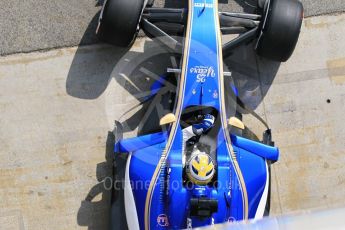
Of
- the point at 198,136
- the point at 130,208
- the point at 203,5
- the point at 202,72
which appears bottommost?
the point at 130,208

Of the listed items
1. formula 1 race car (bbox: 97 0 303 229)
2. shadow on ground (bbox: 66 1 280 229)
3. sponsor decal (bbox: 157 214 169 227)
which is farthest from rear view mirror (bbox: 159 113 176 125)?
sponsor decal (bbox: 157 214 169 227)

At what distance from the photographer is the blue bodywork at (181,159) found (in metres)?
3.87

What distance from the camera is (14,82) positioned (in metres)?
4.64

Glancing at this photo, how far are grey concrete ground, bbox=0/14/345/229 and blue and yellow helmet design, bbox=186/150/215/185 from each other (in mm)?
1071

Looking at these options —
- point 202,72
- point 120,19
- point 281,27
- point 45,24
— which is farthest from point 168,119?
point 45,24

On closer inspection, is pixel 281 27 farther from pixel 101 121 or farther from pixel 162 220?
pixel 162 220

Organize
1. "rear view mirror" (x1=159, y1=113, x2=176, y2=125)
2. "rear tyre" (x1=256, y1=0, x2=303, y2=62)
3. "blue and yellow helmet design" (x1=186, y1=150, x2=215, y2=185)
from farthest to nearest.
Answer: "rear tyre" (x1=256, y1=0, x2=303, y2=62), "rear view mirror" (x1=159, y1=113, x2=176, y2=125), "blue and yellow helmet design" (x1=186, y1=150, x2=215, y2=185)

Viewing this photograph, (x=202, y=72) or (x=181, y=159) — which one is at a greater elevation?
(x=202, y=72)

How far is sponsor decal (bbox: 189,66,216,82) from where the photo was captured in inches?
166

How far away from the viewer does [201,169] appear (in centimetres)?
371

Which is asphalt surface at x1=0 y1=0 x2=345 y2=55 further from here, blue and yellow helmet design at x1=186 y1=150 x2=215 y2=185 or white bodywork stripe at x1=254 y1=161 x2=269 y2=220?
white bodywork stripe at x1=254 y1=161 x2=269 y2=220

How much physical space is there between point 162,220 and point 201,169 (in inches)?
21.1

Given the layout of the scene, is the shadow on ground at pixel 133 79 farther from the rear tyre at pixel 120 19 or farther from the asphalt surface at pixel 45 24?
the rear tyre at pixel 120 19

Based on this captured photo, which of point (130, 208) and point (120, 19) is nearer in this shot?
point (130, 208)
